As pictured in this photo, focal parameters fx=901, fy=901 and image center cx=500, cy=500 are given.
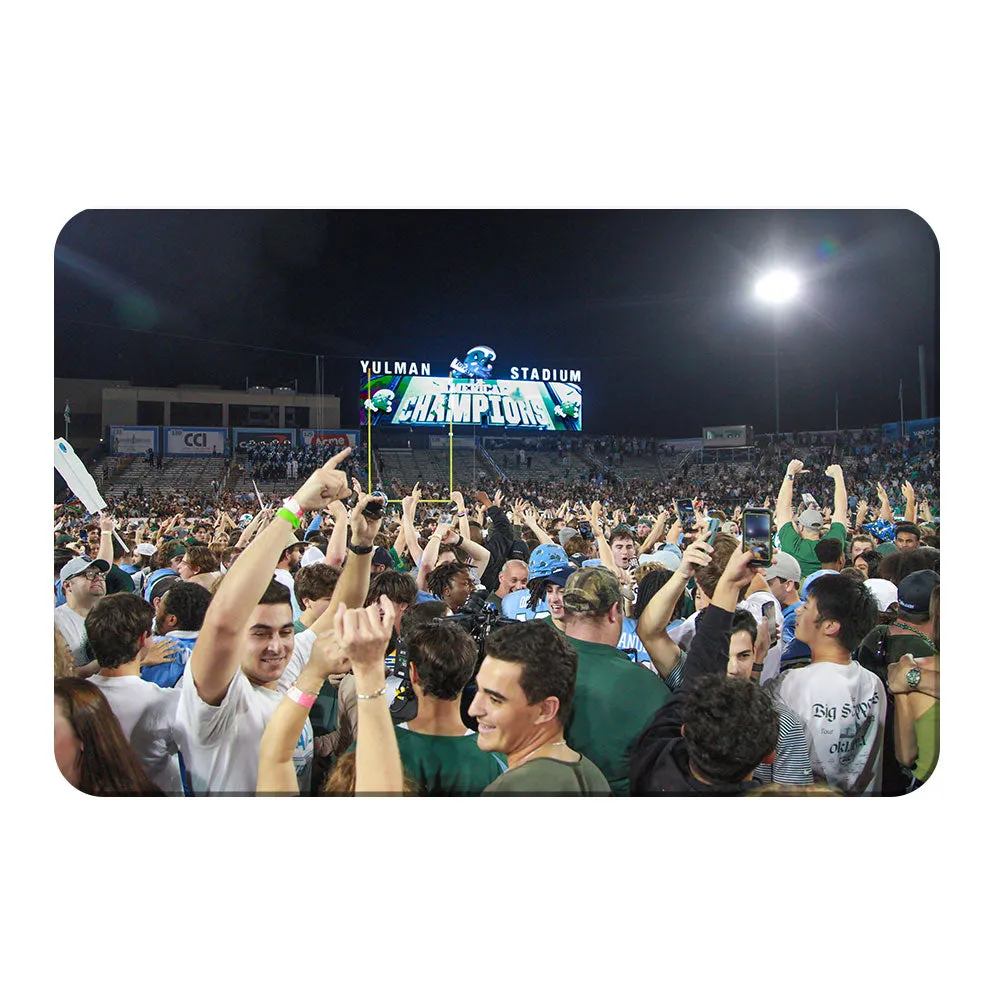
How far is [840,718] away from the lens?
354 centimetres

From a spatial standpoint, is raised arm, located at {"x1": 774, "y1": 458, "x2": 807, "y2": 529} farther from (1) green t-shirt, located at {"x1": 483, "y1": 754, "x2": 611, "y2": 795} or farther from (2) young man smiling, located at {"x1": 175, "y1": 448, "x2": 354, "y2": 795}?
(2) young man smiling, located at {"x1": 175, "y1": 448, "x2": 354, "y2": 795}

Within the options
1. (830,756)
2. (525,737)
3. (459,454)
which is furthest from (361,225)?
(830,756)

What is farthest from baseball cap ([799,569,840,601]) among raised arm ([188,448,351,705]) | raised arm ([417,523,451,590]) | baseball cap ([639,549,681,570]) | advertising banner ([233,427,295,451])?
advertising banner ([233,427,295,451])

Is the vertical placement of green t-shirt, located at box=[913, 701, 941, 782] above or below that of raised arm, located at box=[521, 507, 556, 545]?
below

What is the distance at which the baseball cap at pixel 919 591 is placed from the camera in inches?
148

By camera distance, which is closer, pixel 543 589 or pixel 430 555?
pixel 543 589

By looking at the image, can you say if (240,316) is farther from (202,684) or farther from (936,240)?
(936,240)

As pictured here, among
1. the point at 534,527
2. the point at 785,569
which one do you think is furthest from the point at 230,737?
the point at 785,569

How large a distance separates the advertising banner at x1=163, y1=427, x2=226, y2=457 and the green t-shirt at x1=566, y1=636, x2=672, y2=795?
184cm

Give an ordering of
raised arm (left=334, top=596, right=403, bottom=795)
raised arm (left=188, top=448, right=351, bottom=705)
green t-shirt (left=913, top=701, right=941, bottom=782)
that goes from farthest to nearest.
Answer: green t-shirt (left=913, top=701, right=941, bottom=782) → raised arm (left=188, top=448, right=351, bottom=705) → raised arm (left=334, top=596, right=403, bottom=795)

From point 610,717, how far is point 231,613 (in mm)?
1462

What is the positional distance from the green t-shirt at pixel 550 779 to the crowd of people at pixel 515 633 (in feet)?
0.04

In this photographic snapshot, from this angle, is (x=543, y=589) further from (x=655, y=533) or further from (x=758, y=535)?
(x=758, y=535)

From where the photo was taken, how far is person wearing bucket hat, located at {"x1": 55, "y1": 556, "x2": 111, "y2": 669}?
3631 millimetres
